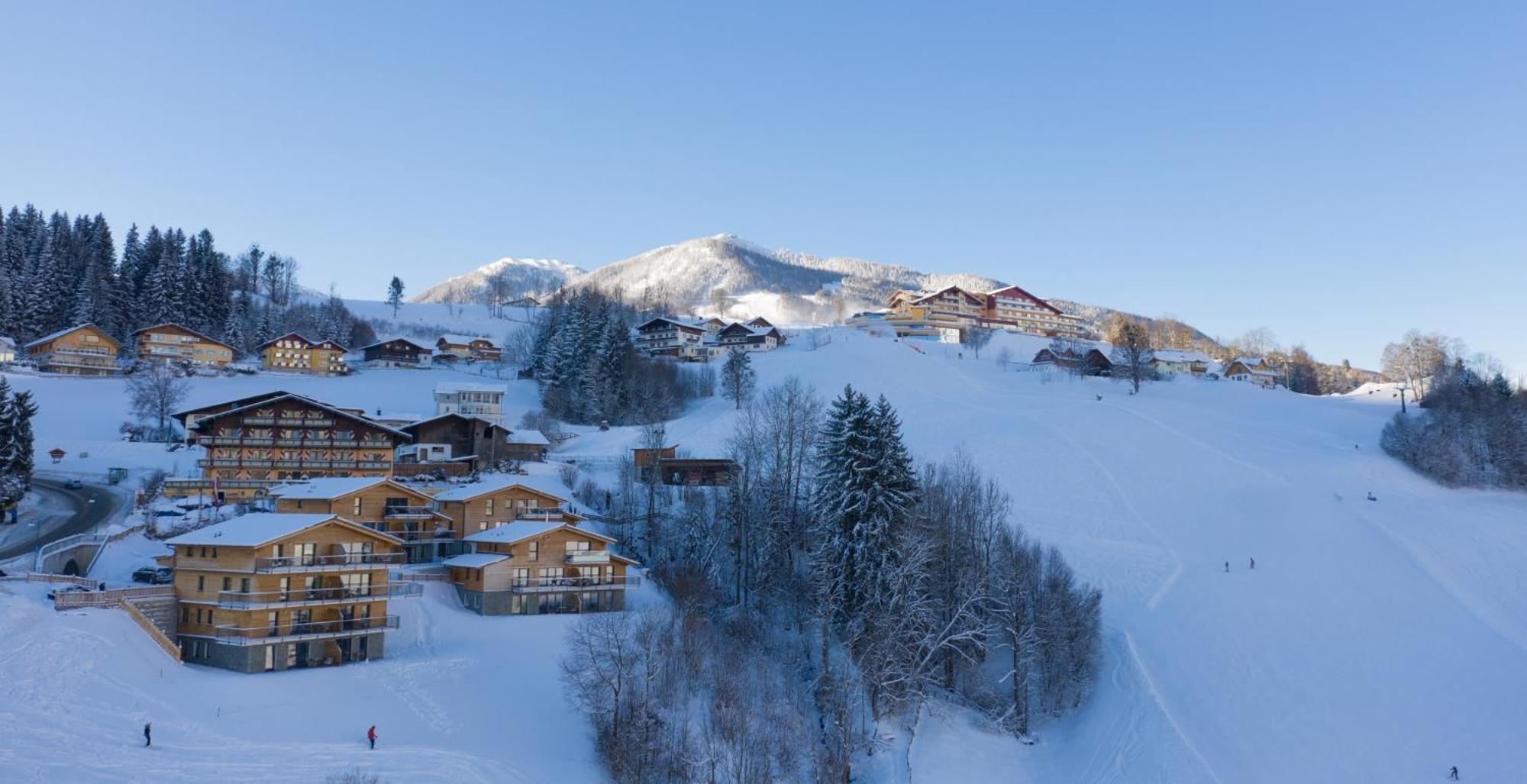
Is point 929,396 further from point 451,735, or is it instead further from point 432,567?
point 451,735

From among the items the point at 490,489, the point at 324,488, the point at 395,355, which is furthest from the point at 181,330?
the point at 490,489

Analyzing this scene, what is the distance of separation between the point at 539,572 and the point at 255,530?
12044mm

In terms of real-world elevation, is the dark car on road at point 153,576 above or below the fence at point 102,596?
below

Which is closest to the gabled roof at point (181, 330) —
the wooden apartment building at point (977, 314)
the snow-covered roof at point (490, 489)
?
the snow-covered roof at point (490, 489)

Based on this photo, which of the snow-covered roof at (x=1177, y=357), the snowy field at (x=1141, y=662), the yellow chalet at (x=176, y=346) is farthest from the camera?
the snow-covered roof at (x=1177, y=357)

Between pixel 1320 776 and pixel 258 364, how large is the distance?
327 ft

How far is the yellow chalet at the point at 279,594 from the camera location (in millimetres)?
33812

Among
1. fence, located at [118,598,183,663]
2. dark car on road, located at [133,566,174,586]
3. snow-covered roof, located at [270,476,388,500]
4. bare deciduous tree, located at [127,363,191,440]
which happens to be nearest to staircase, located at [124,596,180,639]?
fence, located at [118,598,183,663]

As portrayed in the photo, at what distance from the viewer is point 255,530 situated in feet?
117

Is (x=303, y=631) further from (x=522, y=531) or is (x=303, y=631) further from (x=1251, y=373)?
(x=1251, y=373)

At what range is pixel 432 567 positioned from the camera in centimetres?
4388

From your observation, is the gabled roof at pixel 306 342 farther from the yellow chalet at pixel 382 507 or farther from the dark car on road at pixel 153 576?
the dark car on road at pixel 153 576

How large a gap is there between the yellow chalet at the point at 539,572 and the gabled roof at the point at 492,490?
3677 millimetres

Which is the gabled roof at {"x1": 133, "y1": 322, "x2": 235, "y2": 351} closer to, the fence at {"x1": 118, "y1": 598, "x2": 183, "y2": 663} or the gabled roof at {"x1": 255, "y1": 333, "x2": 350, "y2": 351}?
the gabled roof at {"x1": 255, "y1": 333, "x2": 350, "y2": 351}
